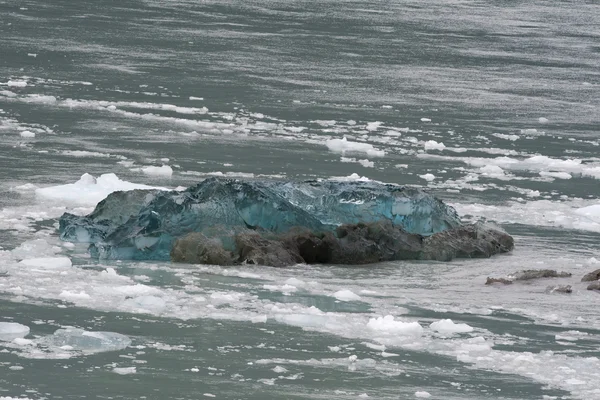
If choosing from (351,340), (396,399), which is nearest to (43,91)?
(351,340)

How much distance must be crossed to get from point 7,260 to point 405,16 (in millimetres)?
17573

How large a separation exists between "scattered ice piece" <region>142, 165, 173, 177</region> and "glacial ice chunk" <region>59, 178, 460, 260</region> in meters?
1.69

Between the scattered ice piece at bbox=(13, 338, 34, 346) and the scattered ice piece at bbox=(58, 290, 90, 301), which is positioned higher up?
the scattered ice piece at bbox=(13, 338, 34, 346)

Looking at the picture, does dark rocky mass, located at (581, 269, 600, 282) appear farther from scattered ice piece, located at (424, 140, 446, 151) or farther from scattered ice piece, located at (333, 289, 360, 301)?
scattered ice piece, located at (424, 140, 446, 151)

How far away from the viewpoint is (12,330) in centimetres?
681

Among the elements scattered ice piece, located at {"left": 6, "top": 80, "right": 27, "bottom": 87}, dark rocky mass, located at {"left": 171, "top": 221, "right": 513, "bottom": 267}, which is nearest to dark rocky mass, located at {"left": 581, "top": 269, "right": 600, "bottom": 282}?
dark rocky mass, located at {"left": 171, "top": 221, "right": 513, "bottom": 267}

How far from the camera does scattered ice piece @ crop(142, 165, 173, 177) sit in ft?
36.8

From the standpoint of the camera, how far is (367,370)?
6.47 metres

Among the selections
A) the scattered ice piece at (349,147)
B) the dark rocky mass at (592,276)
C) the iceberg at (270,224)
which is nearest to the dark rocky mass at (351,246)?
the iceberg at (270,224)

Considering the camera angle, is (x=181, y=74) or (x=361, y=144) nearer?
(x=361, y=144)

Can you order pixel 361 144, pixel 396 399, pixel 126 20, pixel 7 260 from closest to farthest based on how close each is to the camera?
pixel 396 399 < pixel 7 260 < pixel 361 144 < pixel 126 20

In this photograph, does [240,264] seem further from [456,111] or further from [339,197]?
[456,111]

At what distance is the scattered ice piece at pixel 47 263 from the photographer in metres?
8.22

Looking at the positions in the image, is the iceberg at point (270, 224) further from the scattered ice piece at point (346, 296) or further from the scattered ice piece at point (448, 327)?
the scattered ice piece at point (448, 327)
